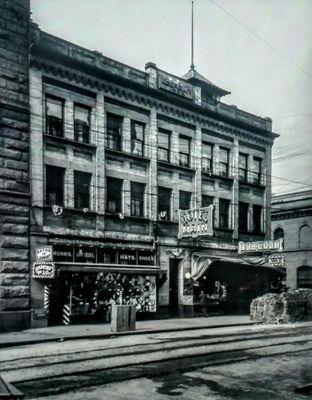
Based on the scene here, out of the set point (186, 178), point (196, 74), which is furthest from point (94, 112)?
point (196, 74)

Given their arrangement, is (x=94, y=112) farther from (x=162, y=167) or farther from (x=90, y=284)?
(x=90, y=284)

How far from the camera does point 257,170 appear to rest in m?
31.5

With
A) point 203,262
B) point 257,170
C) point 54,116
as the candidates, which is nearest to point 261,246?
point 203,262

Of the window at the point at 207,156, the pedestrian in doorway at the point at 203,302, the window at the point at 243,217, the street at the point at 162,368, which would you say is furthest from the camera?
the window at the point at 243,217

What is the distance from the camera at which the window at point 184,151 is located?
2658 centimetres

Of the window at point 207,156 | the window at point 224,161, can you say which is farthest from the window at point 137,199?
the window at point 224,161

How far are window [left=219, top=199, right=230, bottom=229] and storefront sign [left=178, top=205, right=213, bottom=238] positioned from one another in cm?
449

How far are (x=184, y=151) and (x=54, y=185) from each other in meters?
8.76

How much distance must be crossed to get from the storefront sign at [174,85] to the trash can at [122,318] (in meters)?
12.5

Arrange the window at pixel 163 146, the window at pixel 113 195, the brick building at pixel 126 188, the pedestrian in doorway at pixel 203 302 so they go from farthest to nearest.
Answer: the pedestrian in doorway at pixel 203 302 → the window at pixel 163 146 → the window at pixel 113 195 → the brick building at pixel 126 188

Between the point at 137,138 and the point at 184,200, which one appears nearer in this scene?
the point at 137,138

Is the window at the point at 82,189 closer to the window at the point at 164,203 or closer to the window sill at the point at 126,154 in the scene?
the window sill at the point at 126,154

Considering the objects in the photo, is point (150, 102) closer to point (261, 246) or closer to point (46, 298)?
point (261, 246)

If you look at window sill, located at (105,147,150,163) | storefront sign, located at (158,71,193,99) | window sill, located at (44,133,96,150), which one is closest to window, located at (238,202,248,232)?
storefront sign, located at (158,71,193,99)
